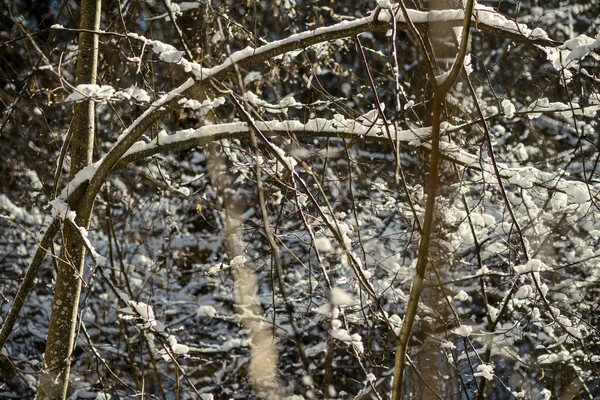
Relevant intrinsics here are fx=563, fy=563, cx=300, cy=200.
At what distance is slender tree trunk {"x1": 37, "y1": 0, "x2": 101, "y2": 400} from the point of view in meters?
2.87

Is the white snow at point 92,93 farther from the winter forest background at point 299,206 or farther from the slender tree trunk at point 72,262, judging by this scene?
the slender tree trunk at point 72,262

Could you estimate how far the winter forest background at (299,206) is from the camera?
228 cm

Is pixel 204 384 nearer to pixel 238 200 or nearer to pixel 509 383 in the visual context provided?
pixel 238 200

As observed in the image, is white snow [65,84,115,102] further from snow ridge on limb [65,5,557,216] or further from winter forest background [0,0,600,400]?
snow ridge on limb [65,5,557,216]

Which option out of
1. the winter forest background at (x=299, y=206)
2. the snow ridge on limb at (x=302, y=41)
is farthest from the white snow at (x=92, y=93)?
the snow ridge on limb at (x=302, y=41)

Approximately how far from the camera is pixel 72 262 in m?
2.89

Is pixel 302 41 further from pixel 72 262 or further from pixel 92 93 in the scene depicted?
pixel 72 262

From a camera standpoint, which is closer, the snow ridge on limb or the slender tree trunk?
the snow ridge on limb

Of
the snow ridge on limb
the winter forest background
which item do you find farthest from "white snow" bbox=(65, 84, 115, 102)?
the snow ridge on limb

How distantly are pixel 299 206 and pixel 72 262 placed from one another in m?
1.56

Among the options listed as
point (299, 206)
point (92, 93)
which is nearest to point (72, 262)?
point (92, 93)

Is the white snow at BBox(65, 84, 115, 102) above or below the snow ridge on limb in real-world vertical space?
below

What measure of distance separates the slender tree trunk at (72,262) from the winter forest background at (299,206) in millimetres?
11

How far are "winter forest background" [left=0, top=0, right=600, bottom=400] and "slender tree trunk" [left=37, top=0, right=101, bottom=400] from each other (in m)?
0.01
